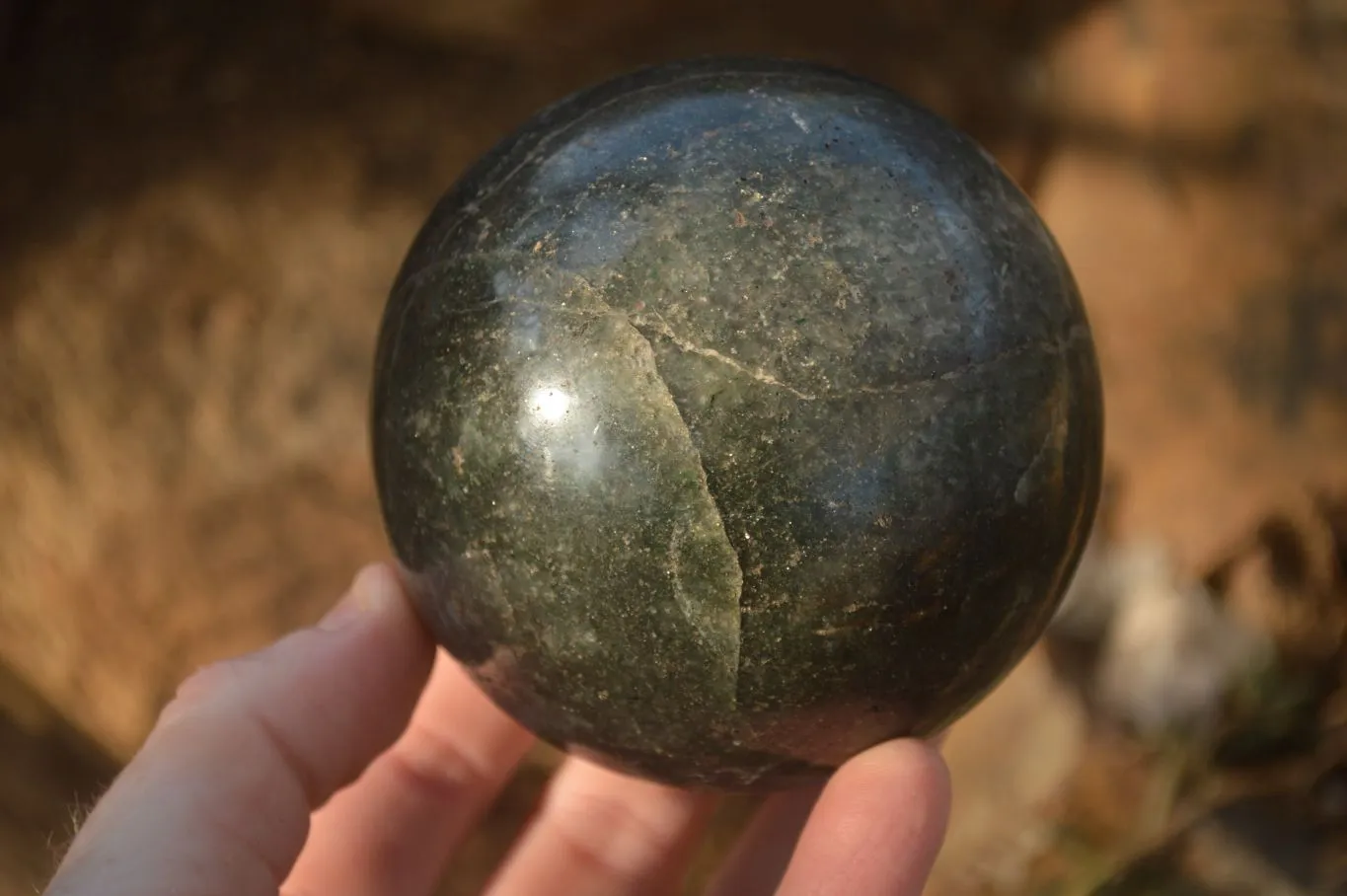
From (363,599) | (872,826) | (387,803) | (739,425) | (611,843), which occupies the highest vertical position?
(739,425)

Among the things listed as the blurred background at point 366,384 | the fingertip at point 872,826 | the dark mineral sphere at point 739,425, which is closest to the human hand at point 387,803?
the fingertip at point 872,826

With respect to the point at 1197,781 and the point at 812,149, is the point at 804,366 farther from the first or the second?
the point at 1197,781

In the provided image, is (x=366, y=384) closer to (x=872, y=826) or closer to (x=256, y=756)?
(x=256, y=756)

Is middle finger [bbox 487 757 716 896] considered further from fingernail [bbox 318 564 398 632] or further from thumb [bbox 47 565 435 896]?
fingernail [bbox 318 564 398 632]

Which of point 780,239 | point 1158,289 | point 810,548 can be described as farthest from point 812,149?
point 1158,289

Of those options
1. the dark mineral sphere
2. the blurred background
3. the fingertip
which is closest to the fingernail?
the dark mineral sphere

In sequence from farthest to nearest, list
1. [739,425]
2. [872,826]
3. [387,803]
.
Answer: [387,803]
[872,826]
[739,425]

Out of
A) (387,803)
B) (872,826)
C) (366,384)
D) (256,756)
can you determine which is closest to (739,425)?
(872,826)

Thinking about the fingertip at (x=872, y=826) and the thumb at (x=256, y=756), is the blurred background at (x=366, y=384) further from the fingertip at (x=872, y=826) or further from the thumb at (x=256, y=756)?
the fingertip at (x=872, y=826)
